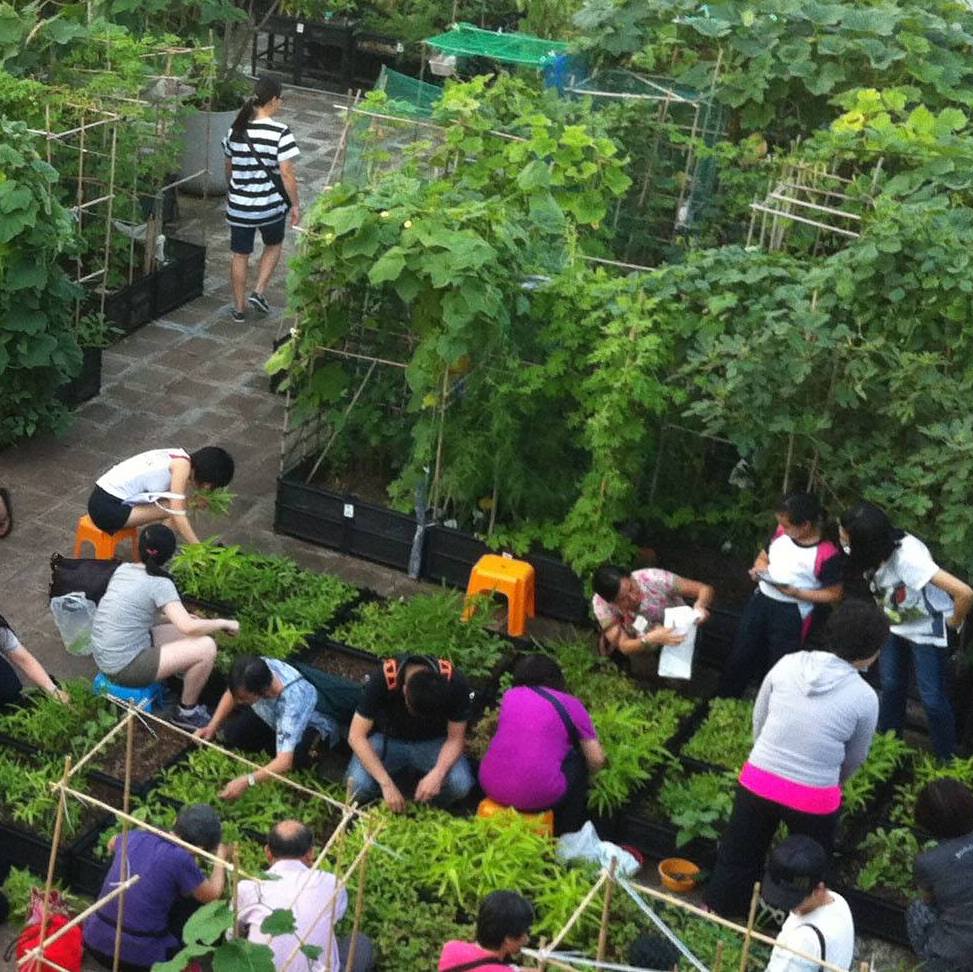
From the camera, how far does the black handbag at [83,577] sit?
27.5ft

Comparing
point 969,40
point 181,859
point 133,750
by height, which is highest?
point 969,40

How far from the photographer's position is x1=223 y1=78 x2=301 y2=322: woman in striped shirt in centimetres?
1232

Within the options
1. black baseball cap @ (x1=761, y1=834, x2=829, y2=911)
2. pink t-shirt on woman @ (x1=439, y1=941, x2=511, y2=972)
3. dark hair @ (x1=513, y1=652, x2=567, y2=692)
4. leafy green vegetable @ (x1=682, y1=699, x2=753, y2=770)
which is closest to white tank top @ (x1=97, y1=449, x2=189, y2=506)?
dark hair @ (x1=513, y1=652, x2=567, y2=692)

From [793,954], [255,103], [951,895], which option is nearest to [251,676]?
[793,954]

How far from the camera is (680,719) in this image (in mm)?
8539

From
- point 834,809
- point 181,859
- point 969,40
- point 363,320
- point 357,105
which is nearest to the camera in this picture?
point 181,859

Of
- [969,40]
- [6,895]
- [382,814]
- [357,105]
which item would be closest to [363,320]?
[357,105]

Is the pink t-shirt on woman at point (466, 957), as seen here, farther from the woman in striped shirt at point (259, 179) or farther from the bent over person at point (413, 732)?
the woman in striped shirt at point (259, 179)

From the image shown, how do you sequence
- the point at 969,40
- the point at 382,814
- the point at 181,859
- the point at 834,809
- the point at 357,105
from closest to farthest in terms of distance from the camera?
1. the point at 181,859
2. the point at 834,809
3. the point at 382,814
4. the point at 357,105
5. the point at 969,40

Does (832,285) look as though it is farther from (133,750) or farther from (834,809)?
(133,750)

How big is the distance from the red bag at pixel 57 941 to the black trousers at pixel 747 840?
2.56m

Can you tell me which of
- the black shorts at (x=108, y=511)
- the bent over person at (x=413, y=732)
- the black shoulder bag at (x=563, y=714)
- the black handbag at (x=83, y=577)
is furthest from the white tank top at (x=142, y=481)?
the black shoulder bag at (x=563, y=714)

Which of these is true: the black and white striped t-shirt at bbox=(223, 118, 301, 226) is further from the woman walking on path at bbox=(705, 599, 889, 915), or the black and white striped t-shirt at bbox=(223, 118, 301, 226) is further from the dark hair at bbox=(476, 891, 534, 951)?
the dark hair at bbox=(476, 891, 534, 951)

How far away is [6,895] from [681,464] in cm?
446
